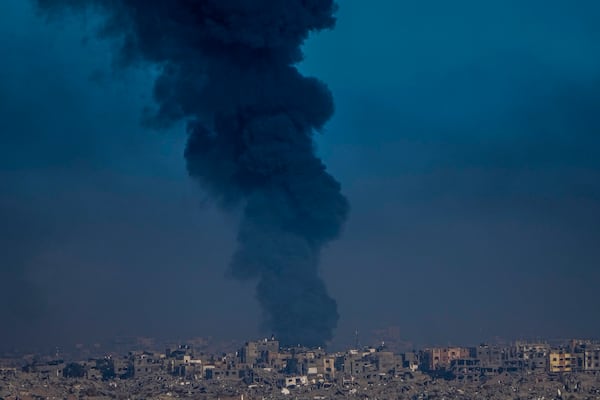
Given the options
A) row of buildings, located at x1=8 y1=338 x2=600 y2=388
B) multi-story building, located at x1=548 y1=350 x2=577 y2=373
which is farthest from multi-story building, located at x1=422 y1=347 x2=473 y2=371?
multi-story building, located at x1=548 y1=350 x2=577 y2=373

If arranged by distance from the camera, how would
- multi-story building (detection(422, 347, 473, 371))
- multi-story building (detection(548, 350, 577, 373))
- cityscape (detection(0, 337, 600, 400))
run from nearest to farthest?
cityscape (detection(0, 337, 600, 400)) < multi-story building (detection(548, 350, 577, 373)) < multi-story building (detection(422, 347, 473, 371))

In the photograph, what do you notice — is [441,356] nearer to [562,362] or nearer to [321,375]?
[562,362]

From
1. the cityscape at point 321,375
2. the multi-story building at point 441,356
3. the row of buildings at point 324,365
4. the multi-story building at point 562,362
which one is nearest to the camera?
the cityscape at point 321,375

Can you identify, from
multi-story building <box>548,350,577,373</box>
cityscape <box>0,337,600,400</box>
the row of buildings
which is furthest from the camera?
multi-story building <box>548,350,577,373</box>

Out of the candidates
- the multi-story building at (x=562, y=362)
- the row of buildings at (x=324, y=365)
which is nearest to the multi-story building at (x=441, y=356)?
the row of buildings at (x=324, y=365)

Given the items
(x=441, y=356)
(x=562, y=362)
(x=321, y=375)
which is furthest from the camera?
(x=441, y=356)

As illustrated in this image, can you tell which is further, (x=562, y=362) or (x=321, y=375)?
(x=562, y=362)

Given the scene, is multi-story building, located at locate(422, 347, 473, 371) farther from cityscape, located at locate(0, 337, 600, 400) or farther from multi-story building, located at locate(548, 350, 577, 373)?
multi-story building, located at locate(548, 350, 577, 373)

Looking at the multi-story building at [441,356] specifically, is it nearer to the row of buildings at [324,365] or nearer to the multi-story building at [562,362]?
the row of buildings at [324,365]

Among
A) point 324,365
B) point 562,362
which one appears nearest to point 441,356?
point 562,362

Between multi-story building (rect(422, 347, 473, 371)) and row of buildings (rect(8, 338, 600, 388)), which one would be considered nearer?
row of buildings (rect(8, 338, 600, 388))
